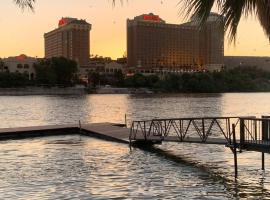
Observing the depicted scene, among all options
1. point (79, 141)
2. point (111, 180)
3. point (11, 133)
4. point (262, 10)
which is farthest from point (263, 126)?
A: point (11, 133)

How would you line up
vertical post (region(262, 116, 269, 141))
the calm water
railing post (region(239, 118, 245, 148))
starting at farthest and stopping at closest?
1. railing post (region(239, 118, 245, 148))
2. vertical post (region(262, 116, 269, 141))
3. the calm water

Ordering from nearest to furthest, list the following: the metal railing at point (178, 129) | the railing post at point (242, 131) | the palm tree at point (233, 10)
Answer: the palm tree at point (233, 10) → the railing post at point (242, 131) → the metal railing at point (178, 129)

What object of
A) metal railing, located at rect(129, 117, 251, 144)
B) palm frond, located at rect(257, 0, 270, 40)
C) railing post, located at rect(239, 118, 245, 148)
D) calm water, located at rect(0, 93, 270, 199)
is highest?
palm frond, located at rect(257, 0, 270, 40)

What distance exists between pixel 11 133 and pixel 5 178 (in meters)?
20.6

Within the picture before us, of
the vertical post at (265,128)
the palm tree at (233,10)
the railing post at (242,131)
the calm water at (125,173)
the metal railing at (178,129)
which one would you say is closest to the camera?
the palm tree at (233,10)

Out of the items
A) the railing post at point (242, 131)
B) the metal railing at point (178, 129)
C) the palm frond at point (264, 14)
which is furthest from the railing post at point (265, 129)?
the palm frond at point (264, 14)

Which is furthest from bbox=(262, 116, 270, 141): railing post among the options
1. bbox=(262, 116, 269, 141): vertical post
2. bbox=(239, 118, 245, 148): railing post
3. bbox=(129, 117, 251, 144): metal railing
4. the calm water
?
bbox=(129, 117, 251, 144): metal railing

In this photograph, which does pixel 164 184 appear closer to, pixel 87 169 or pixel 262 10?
pixel 87 169

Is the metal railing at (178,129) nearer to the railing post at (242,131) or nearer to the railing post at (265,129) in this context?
the railing post at (242,131)

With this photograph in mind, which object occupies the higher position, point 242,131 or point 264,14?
point 264,14

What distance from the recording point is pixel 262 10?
4148 millimetres

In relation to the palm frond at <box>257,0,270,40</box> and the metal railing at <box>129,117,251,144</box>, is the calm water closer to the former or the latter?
the metal railing at <box>129,117,251,144</box>

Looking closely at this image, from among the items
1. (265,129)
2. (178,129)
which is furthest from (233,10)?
(178,129)

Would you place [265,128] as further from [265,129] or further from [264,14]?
[264,14]
